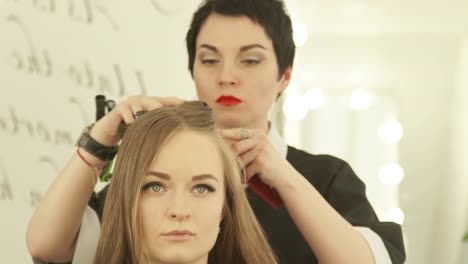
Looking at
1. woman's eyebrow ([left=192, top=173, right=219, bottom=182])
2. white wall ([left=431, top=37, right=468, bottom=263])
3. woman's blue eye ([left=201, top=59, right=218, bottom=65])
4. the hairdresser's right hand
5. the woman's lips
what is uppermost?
woman's blue eye ([left=201, top=59, right=218, bottom=65])

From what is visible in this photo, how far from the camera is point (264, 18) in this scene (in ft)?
3.51

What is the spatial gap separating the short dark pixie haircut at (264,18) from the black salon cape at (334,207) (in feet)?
0.55

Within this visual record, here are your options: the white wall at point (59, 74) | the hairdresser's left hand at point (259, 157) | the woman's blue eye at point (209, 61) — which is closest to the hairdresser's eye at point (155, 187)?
the hairdresser's left hand at point (259, 157)

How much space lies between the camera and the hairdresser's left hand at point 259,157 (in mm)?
891

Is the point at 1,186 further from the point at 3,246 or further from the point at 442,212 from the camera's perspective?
the point at 442,212

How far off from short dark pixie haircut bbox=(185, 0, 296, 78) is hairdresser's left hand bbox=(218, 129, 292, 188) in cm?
21

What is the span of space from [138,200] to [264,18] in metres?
0.37

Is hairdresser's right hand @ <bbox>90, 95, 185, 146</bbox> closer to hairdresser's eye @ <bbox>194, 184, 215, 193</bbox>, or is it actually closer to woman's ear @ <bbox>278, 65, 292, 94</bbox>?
hairdresser's eye @ <bbox>194, 184, 215, 193</bbox>

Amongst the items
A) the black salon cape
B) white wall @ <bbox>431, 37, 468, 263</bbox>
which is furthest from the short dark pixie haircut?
white wall @ <bbox>431, 37, 468, 263</bbox>

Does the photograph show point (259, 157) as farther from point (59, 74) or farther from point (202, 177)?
point (59, 74)

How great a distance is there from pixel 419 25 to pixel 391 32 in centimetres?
13

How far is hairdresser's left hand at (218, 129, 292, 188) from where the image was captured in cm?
89

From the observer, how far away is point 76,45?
57.8 inches

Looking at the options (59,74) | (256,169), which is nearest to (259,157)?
(256,169)
